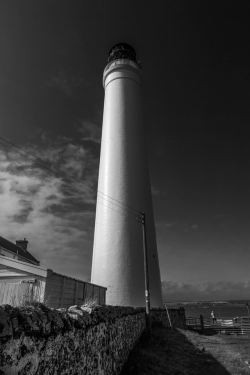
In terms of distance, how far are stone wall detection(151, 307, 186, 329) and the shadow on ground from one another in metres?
2.82

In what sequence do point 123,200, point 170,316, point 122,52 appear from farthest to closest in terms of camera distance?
point 122,52
point 170,316
point 123,200

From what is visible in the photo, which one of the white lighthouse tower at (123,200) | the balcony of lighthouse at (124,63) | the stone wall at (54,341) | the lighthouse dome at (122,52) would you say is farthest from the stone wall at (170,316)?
the lighthouse dome at (122,52)

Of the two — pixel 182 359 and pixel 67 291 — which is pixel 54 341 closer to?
pixel 182 359

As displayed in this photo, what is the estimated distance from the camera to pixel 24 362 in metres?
2.40

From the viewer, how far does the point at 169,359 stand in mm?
8117

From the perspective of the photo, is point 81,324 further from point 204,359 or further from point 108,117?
point 108,117

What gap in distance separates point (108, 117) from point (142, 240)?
937 centimetres

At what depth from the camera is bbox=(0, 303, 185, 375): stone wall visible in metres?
2.31

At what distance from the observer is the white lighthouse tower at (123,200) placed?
13.6 m

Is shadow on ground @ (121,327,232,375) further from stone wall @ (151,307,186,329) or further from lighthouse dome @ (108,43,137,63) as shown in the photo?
lighthouse dome @ (108,43,137,63)

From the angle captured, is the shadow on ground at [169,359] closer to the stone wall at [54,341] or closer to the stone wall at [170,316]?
the stone wall at [54,341]

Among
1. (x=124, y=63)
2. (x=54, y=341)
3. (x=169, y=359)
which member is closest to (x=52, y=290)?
(x=169, y=359)

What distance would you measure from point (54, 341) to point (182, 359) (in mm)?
7231

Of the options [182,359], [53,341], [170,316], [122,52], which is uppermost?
[122,52]
